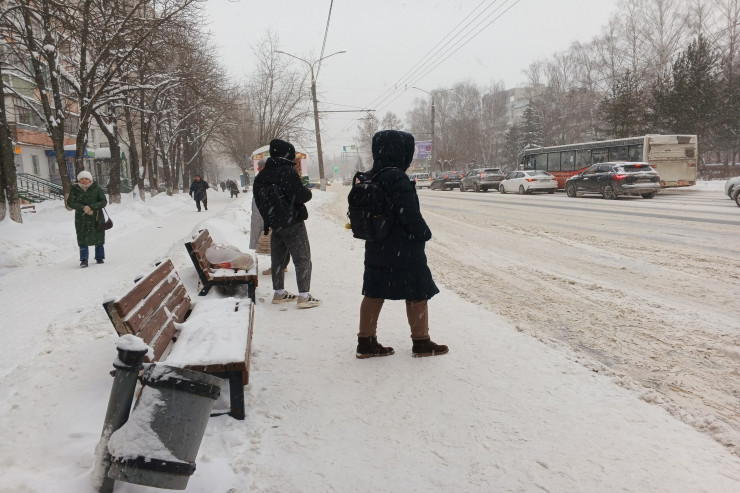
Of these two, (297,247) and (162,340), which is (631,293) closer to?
(297,247)

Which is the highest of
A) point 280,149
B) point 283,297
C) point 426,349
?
point 280,149

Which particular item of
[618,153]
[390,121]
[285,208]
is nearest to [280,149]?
[285,208]

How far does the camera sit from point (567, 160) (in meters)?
28.1

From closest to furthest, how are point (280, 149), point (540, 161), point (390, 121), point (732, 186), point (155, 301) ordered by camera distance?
1. point (155, 301)
2. point (280, 149)
3. point (732, 186)
4. point (540, 161)
5. point (390, 121)

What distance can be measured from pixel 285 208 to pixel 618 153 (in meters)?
23.8

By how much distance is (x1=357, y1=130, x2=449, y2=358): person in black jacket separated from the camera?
3.59 metres

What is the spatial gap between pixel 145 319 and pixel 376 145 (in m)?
2.00

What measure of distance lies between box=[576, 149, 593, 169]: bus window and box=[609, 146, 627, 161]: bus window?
129cm

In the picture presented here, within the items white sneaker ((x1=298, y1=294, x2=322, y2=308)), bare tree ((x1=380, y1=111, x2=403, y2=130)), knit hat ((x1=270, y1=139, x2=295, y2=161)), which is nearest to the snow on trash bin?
white sneaker ((x1=298, y1=294, x2=322, y2=308))

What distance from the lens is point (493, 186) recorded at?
103ft

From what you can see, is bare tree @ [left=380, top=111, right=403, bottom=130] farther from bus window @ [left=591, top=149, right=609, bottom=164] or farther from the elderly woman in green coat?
the elderly woman in green coat

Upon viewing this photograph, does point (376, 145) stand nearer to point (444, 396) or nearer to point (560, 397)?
point (444, 396)

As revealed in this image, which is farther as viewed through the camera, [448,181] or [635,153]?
[448,181]

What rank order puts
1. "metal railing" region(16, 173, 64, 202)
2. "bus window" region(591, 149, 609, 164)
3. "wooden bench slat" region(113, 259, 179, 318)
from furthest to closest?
"metal railing" region(16, 173, 64, 202), "bus window" region(591, 149, 609, 164), "wooden bench slat" region(113, 259, 179, 318)
